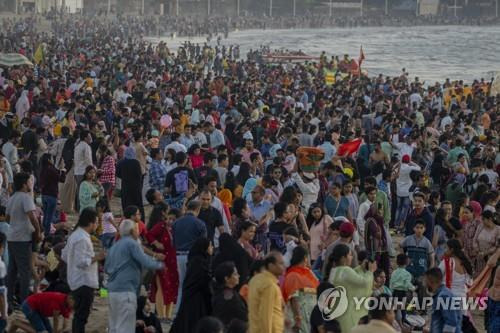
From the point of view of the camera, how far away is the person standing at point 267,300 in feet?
26.8

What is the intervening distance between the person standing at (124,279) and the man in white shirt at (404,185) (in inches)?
260

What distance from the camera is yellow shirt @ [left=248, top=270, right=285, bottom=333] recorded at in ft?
26.8

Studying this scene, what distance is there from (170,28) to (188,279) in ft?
242

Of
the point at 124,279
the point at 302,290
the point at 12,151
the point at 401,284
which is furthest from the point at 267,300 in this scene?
the point at 12,151

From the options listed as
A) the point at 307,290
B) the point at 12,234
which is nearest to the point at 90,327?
the point at 12,234

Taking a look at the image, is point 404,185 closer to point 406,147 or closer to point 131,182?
point 406,147

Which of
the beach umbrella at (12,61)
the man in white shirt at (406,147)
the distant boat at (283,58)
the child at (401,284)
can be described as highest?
the beach umbrella at (12,61)

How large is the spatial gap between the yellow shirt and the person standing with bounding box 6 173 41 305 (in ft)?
8.85

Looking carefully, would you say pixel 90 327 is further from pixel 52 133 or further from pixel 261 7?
pixel 261 7

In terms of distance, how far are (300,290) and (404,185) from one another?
6.55 metres

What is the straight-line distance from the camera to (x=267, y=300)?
8172 mm

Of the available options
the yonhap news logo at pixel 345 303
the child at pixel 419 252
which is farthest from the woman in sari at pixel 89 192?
the yonhap news logo at pixel 345 303

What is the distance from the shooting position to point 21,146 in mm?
15164

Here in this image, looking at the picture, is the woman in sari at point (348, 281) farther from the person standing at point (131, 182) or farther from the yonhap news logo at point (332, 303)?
the person standing at point (131, 182)
